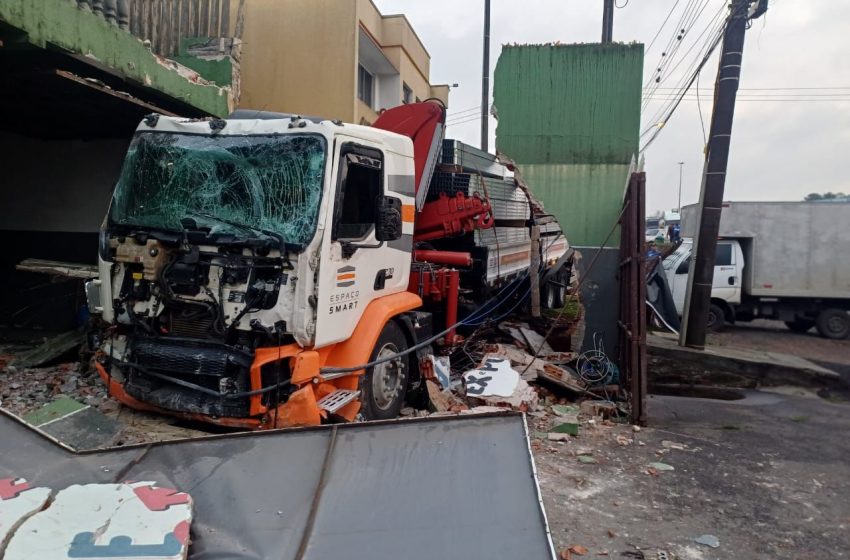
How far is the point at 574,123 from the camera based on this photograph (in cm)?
1546

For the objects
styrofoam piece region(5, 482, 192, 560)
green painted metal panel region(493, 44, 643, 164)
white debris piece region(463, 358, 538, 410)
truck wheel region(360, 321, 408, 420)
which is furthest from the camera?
green painted metal panel region(493, 44, 643, 164)

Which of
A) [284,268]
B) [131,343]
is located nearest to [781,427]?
[284,268]

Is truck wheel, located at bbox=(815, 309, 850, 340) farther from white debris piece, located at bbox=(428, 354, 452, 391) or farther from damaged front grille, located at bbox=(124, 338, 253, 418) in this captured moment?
damaged front grille, located at bbox=(124, 338, 253, 418)

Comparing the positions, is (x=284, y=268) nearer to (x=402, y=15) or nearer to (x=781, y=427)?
(x=781, y=427)

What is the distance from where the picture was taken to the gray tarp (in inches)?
90.2

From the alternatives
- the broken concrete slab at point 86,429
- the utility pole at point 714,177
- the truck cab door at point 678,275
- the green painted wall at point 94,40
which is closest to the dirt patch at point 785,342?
the truck cab door at point 678,275

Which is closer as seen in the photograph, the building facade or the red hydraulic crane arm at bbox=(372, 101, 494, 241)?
the red hydraulic crane arm at bbox=(372, 101, 494, 241)

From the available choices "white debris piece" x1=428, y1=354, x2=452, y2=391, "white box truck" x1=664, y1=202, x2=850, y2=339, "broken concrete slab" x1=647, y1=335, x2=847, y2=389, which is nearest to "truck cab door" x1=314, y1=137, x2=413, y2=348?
"white debris piece" x1=428, y1=354, x2=452, y2=391

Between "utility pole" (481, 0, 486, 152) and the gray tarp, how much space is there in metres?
16.6

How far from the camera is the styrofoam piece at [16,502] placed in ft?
7.37

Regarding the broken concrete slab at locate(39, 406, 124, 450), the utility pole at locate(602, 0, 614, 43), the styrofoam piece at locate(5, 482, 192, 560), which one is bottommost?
the broken concrete slab at locate(39, 406, 124, 450)

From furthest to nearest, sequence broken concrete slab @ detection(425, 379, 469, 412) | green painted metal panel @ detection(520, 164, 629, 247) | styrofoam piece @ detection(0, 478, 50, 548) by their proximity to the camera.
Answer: green painted metal panel @ detection(520, 164, 629, 247) < broken concrete slab @ detection(425, 379, 469, 412) < styrofoam piece @ detection(0, 478, 50, 548)

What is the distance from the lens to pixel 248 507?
2531 millimetres

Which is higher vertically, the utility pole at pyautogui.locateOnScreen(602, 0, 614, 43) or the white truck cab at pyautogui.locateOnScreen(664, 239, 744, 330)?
the utility pole at pyautogui.locateOnScreen(602, 0, 614, 43)
